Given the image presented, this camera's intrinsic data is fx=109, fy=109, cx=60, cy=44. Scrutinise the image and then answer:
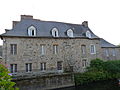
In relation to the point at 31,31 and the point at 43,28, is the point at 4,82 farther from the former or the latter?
the point at 43,28

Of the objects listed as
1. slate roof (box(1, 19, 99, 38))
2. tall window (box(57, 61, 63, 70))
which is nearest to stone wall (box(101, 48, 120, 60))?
slate roof (box(1, 19, 99, 38))

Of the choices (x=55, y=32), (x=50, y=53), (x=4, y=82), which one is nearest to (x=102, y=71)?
(x=50, y=53)

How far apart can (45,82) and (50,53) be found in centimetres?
524

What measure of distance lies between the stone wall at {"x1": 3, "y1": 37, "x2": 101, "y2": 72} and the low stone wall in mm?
3404

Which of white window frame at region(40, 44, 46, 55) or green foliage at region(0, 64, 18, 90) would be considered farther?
white window frame at region(40, 44, 46, 55)

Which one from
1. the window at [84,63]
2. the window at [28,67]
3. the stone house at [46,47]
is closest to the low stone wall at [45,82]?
the stone house at [46,47]

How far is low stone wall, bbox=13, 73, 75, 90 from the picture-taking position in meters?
10.7

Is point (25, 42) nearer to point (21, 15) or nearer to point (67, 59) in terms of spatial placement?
point (21, 15)

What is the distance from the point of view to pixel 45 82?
11.8m

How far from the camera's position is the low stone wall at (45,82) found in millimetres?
10727

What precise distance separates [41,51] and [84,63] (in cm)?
755

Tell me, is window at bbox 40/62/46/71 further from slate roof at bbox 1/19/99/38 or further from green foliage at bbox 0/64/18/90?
green foliage at bbox 0/64/18/90

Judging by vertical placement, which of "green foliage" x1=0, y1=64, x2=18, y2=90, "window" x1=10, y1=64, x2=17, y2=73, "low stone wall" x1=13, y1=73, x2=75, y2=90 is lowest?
"low stone wall" x1=13, y1=73, x2=75, y2=90

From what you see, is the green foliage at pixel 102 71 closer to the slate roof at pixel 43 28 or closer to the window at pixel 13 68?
the slate roof at pixel 43 28
